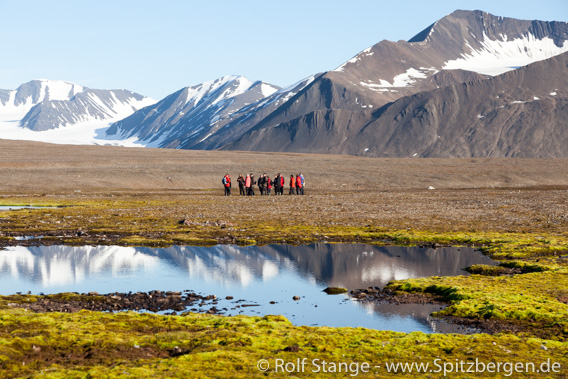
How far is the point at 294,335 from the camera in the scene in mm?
14414

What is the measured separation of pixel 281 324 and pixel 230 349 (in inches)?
108

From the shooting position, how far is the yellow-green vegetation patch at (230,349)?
466 inches

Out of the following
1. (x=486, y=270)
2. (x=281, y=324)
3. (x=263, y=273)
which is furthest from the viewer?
(x=263, y=273)

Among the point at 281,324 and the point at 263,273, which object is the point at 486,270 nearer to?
the point at 263,273

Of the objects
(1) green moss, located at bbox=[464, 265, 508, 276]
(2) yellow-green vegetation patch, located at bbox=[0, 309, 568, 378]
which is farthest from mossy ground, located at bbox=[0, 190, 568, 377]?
(1) green moss, located at bbox=[464, 265, 508, 276]

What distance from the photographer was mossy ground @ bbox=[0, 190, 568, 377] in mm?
12445

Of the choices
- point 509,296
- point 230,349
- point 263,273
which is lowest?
point 263,273

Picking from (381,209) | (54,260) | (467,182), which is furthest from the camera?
(467,182)

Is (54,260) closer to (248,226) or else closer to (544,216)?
(248,226)

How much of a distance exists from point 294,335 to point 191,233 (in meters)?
21.4

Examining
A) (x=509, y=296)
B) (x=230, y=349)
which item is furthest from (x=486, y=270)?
(x=230, y=349)

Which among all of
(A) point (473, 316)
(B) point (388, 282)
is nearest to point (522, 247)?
(B) point (388, 282)

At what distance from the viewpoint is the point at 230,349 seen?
43.0 feet

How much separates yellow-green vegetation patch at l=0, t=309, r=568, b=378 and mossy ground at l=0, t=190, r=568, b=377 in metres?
0.02
